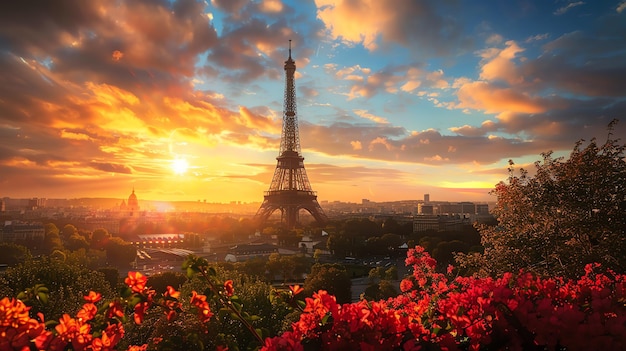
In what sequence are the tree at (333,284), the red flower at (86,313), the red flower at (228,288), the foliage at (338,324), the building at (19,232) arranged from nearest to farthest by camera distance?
the foliage at (338,324) < the red flower at (86,313) < the red flower at (228,288) < the tree at (333,284) < the building at (19,232)

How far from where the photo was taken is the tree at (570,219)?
10914mm

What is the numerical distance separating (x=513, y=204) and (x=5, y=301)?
43.5 feet

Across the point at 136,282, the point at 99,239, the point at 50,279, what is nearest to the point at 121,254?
the point at 99,239

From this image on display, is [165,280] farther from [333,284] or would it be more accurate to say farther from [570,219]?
[570,219]

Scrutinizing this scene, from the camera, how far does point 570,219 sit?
36.8ft

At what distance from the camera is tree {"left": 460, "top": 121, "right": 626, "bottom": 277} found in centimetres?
1091

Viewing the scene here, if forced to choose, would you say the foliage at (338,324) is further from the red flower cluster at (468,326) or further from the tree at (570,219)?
the tree at (570,219)

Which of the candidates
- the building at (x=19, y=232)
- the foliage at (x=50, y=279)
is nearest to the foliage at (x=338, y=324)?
the foliage at (x=50, y=279)

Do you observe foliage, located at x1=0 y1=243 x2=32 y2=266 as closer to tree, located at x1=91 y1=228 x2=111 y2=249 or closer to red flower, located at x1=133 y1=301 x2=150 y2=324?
tree, located at x1=91 y1=228 x2=111 y2=249

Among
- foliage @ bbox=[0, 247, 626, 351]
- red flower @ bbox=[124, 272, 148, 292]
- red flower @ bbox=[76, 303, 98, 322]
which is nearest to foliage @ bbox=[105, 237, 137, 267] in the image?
foliage @ bbox=[0, 247, 626, 351]

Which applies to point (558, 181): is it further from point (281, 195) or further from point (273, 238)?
point (273, 238)

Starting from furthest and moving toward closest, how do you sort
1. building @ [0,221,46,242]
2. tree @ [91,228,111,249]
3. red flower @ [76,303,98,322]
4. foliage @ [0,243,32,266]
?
building @ [0,221,46,242], tree @ [91,228,111,249], foliage @ [0,243,32,266], red flower @ [76,303,98,322]

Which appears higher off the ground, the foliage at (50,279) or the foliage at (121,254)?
the foliage at (50,279)

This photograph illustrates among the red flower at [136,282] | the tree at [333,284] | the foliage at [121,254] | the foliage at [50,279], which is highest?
the red flower at [136,282]
